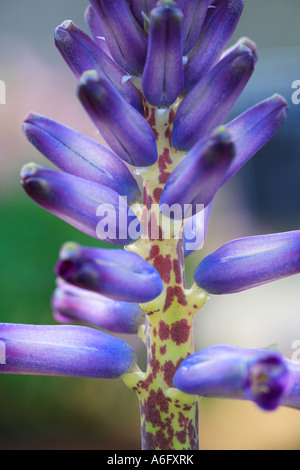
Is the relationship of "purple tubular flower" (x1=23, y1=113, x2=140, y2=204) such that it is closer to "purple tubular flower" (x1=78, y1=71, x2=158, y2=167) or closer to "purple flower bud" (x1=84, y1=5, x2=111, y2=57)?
"purple tubular flower" (x1=78, y1=71, x2=158, y2=167)

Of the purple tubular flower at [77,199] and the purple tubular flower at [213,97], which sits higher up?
the purple tubular flower at [213,97]

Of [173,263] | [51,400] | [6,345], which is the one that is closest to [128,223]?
[173,263]

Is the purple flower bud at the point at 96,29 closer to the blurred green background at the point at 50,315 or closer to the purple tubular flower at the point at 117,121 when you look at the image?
the purple tubular flower at the point at 117,121

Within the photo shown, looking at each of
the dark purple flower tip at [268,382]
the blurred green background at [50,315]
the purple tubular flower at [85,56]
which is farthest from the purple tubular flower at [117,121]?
the blurred green background at [50,315]

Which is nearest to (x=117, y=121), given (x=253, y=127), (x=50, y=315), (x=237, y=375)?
(x=253, y=127)

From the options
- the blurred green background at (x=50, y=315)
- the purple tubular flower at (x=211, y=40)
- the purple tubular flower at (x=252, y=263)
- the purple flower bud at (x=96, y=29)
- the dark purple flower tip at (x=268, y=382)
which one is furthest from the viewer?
the blurred green background at (x=50, y=315)

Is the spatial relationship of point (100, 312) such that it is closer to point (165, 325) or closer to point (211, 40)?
point (165, 325)

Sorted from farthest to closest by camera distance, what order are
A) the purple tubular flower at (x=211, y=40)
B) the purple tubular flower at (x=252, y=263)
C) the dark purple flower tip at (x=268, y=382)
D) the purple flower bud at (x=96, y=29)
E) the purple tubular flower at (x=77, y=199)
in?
the purple flower bud at (x=96, y=29), the purple tubular flower at (x=211, y=40), the purple tubular flower at (x=252, y=263), the purple tubular flower at (x=77, y=199), the dark purple flower tip at (x=268, y=382)
